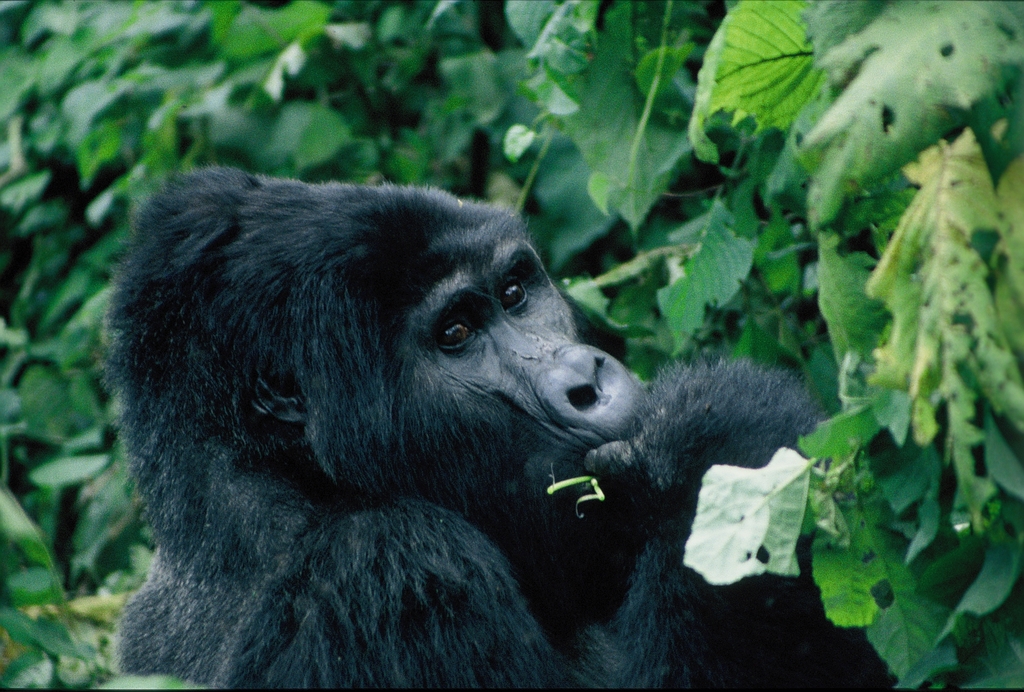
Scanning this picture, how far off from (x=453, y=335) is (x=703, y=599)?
0.92 meters

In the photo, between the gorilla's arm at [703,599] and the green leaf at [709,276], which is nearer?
the gorilla's arm at [703,599]

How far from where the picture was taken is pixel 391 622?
2.19 metres

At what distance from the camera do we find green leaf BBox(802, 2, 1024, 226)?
165 cm

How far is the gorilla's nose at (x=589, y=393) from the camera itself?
2.42 metres

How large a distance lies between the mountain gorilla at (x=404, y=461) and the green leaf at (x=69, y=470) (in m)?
1.51

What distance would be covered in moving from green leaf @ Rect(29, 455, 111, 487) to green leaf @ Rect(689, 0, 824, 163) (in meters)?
2.94

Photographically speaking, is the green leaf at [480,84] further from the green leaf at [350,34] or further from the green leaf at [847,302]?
the green leaf at [847,302]

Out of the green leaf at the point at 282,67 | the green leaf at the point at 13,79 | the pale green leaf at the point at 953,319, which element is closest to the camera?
the pale green leaf at the point at 953,319

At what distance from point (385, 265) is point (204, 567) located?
84 cm

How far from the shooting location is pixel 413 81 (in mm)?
5281

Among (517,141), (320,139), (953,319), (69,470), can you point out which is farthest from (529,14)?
(69,470)

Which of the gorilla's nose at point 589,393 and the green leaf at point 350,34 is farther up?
the gorilla's nose at point 589,393

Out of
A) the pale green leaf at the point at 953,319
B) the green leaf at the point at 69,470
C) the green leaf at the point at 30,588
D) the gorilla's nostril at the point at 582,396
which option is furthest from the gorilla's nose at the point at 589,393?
the green leaf at the point at 69,470

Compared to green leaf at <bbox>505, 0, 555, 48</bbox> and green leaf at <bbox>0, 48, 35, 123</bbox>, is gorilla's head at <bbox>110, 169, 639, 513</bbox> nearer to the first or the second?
green leaf at <bbox>505, 0, 555, 48</bbox>
